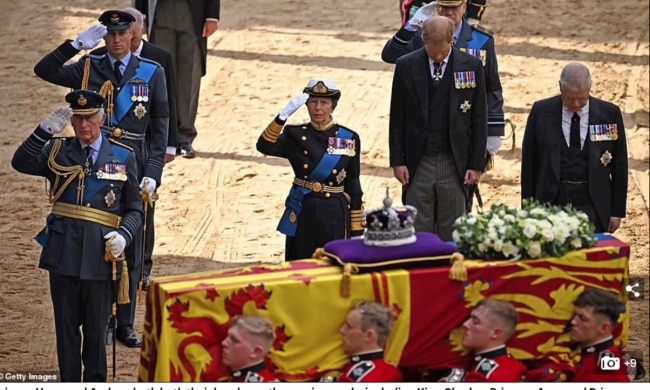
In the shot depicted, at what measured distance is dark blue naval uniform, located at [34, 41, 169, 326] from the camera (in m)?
11.2

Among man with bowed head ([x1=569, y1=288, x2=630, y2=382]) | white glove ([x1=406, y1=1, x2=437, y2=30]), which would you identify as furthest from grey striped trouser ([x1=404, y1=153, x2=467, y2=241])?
man with bowed head ([x1=569, y1=288, x2=630, y2=382])

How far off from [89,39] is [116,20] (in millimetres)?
390

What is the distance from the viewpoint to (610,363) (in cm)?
864

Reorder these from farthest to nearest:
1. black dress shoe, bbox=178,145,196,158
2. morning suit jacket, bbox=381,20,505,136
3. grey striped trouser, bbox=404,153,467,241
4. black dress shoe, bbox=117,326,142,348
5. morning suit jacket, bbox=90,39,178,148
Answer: black dress shoe, bbox=178,145,196,158 < morning suit jacket, bbox=90,39,178,148 < morning suit jacket, bbox=381,20,505,136 < black dress shoe, bbox=117,326,142,348 < grey striped trouser, bbox=404,153,467,241

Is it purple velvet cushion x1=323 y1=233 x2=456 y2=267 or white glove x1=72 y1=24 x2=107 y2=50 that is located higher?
white glove x1=72 y1=24 x2=107 y2=50

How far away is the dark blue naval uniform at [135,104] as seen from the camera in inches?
440

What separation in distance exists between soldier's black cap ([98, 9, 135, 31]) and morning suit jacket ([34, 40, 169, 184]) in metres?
0.29

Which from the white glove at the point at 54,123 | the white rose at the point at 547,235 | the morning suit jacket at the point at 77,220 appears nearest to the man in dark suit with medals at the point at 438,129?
the morning suit jacket at the point at 77,220

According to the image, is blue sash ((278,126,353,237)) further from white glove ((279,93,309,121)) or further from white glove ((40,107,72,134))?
white glove ((40,107,72,134))

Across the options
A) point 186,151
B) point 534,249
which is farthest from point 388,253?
point 186,151

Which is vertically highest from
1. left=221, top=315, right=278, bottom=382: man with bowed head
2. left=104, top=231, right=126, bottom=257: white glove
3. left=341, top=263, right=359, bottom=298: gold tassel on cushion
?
left=341, top=263, right=359, bottom=298: gold tassel on cushion

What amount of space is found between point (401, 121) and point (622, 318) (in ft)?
9.10

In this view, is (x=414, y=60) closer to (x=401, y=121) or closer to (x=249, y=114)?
(x=401, y=121)

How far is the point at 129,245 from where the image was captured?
415 inches
